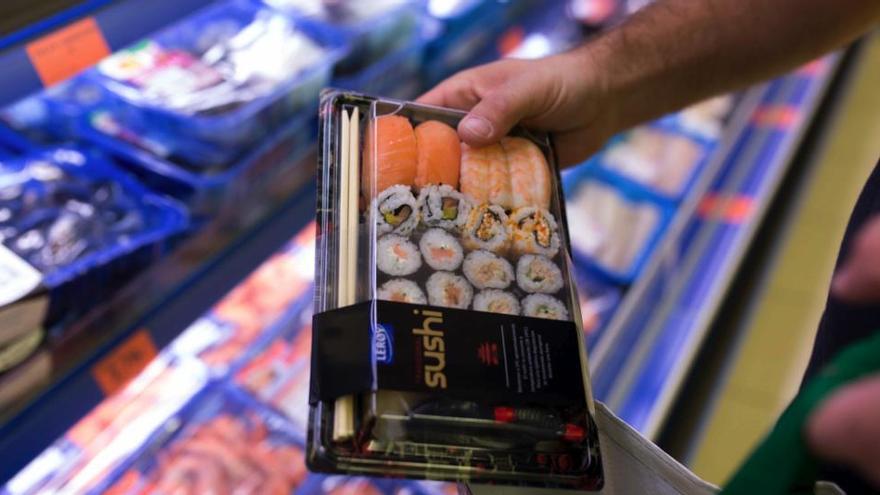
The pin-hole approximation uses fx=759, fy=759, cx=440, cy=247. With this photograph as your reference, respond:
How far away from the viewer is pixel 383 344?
0.85 m

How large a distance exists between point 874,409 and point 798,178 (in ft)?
10.5

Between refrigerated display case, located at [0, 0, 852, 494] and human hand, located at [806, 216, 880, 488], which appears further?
refrigerated display case, located at [0, 0, 852, 494]

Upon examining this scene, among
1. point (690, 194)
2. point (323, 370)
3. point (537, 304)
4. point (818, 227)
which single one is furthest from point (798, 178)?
point (323, 370)

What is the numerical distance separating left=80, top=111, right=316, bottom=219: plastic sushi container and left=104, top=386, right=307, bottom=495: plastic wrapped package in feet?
1.46

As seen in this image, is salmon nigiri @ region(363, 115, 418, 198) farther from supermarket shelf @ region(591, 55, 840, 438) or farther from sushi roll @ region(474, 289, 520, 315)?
supermarket shelf @ region(591, 55, 840, 438)

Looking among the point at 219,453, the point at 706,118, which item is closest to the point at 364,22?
the point at 219,453

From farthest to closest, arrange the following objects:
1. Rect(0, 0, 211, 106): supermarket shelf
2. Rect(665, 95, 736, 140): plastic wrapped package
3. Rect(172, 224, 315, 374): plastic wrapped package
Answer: Rect(665, 95, 736, 140): plastic wrapped package → Rect(172, 224, 315, 374): plastic wrapped package → Rect(0, 0, 211, 106): supermarket shelf

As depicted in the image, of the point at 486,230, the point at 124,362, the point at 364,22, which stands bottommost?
the point at 124,362

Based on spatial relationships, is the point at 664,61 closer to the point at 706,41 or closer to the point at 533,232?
the point at 706,41

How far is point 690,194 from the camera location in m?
2.60

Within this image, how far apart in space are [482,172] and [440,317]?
0.92ft

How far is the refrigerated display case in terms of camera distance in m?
1.34

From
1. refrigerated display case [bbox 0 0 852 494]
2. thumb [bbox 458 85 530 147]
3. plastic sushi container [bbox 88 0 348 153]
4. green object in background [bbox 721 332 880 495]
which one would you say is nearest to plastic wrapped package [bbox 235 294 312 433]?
refrigerated display case [bbox 0 0 852 494]

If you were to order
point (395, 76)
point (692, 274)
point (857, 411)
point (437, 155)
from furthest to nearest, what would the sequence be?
point (692, 274) → point (395, 76) → point (437, 155) → point (857, 411)
